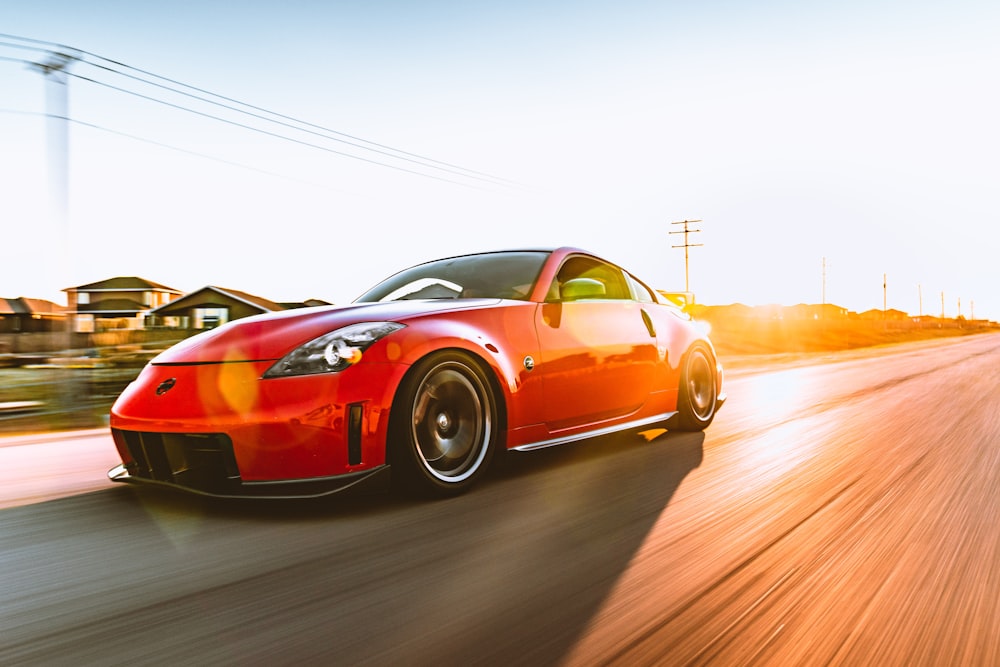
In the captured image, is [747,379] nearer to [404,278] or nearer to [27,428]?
[404,278]

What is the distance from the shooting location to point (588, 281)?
15.5 ft

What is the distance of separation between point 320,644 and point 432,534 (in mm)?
1137

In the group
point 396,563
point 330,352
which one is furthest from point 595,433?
point 396,563

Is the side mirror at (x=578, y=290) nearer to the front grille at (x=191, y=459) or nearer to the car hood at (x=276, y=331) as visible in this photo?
the car hood at (x=276, y=331)

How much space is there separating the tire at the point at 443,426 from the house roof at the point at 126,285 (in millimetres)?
73281

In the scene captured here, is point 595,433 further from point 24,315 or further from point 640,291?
point 24,315

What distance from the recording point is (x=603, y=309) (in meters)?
5.04

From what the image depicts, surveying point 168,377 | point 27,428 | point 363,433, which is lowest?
point 27,428

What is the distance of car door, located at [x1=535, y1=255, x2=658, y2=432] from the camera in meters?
4.42

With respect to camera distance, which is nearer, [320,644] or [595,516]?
[320,644]

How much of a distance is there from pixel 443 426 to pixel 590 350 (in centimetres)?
126

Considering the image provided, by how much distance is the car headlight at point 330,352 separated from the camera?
3391 mm

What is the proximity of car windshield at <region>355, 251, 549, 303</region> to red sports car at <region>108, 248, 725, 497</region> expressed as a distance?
15 millimetres

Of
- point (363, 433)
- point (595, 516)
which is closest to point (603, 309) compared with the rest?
point (595, 516)
